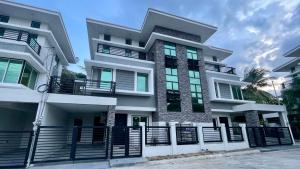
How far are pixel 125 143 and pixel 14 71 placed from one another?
9.37 metres

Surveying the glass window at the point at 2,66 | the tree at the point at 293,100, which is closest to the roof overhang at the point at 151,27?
the glass window at the point at 2,66

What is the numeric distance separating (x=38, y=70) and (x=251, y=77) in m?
28.3

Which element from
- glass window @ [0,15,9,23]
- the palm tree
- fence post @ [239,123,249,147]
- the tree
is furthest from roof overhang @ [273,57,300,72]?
glass window @ [0,15,9,23]

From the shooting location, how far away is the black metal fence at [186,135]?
1008cm

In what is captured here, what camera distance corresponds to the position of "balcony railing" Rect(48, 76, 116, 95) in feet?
33.3

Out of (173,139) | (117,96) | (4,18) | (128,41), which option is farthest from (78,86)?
(4,18)

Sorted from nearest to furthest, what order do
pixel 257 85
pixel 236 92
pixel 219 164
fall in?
pixel 219 164 → pixel 236 92 → pixel 257 85

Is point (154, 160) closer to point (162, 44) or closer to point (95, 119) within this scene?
point (95, 119)

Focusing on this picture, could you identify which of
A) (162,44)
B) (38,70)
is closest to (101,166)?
(38,70)

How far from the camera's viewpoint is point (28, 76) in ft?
39.1

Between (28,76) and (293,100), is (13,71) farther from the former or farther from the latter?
(293,100)

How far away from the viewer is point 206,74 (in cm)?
1738

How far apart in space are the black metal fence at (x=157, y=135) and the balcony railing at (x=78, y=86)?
450 centimetres

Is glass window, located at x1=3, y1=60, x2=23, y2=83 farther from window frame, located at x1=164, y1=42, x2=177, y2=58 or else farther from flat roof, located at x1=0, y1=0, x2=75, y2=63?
window frame, located at x1=164, y1=42, x2=177, y2=58
